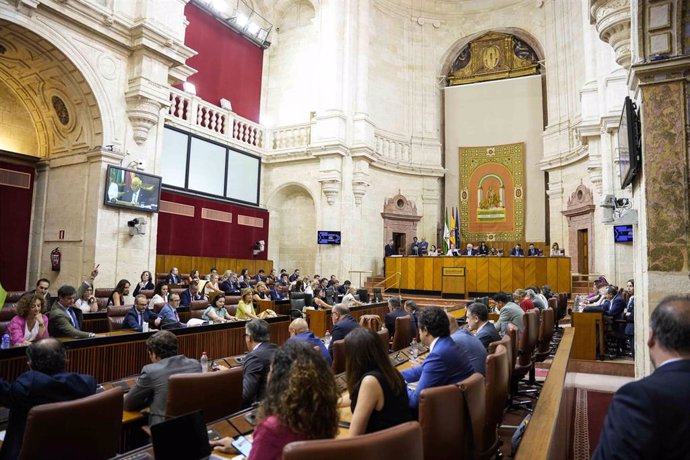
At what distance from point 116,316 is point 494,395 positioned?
4.75 meters

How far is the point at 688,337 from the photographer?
4.37 ft

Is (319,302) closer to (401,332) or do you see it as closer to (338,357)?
(401,332)

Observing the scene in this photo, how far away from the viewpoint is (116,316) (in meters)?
5.57

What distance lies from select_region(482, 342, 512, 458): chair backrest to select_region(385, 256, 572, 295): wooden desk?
10.4 m

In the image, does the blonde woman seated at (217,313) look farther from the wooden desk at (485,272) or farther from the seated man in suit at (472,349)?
the wooden desk at (485,272)

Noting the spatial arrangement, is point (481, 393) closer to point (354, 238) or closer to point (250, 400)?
point (250, 400)

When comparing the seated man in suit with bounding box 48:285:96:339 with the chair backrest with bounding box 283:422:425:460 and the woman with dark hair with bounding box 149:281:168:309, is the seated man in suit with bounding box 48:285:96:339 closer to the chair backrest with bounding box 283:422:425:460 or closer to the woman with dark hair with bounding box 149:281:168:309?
the woman with dark hair with bounding box 149:281:168:309

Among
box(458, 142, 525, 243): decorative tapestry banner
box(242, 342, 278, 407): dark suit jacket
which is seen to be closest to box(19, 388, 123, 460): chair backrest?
box(242, 342, 278, 407): dark suit jacket

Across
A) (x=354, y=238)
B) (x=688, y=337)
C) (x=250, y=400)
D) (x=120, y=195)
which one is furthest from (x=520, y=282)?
(x=688, y=337)

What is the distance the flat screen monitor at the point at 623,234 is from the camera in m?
9.40

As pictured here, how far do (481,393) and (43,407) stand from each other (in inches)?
79.0

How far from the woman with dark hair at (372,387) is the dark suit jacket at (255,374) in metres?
1.00

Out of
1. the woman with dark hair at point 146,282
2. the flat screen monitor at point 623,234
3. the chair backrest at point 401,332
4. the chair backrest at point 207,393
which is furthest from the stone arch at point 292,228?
the chair backrest at point 207,393

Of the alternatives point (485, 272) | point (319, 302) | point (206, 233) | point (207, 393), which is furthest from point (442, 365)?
point (206, 233)
